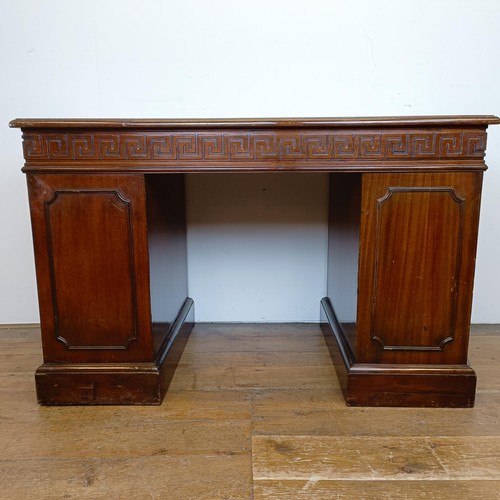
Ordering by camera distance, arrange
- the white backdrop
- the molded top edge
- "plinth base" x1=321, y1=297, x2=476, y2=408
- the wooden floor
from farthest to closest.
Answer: the white backdrop → "plinth base" x1=321, y1=297, x2=476, y2=408 → the molded top edge → the wooden floor

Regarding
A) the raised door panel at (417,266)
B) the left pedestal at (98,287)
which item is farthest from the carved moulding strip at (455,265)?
the left pedestal at (98,287)

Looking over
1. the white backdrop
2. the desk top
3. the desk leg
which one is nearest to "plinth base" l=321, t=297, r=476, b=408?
the desk leg

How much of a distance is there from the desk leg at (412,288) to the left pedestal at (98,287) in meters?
0.62

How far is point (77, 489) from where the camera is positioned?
113 centimetres

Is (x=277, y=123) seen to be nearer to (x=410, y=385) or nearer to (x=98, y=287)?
(x=98, y=287)

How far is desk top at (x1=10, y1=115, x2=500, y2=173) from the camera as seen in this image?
1332mm

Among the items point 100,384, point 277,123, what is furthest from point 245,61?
point 100,384

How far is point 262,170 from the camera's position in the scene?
1382 millimetres

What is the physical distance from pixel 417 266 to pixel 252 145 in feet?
1.92

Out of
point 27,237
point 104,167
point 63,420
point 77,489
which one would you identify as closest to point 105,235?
point 104,167

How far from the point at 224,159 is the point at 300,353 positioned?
85cm

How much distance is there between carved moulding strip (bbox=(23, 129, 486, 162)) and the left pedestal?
72mm

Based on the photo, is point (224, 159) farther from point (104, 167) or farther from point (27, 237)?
point (27, 237)

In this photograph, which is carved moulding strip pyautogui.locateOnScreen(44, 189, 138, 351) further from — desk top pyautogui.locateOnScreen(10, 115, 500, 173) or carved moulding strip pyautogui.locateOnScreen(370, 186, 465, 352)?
carved moulding strip pyautogui.locateOnScreen(370, 186, 465, 352)
